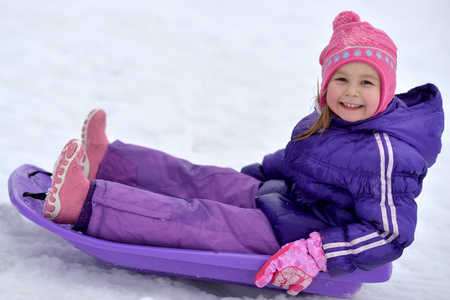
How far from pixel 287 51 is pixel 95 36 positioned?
1.66m

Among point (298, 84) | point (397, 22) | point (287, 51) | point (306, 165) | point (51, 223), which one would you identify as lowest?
point (51, 223)

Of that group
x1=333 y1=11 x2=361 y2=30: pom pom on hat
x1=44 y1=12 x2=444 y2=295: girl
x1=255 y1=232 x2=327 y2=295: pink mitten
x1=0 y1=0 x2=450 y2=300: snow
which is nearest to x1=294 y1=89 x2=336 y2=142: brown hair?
x1=44 y1=12 x2=444 y2=295: girl

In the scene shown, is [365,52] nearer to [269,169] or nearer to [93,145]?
[269,169]

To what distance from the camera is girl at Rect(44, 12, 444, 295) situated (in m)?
1.53

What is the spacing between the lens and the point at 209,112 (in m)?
3.32

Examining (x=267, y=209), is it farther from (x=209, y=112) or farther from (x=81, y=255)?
(x=209, y=112)

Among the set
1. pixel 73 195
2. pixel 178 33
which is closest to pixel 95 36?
pixel 178 33

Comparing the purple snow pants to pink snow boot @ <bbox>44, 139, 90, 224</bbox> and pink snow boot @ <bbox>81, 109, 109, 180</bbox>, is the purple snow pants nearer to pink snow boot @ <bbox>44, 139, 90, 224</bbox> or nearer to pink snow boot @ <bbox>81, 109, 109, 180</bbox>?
pink snow boot @ <bbox>44, 139, 90, 224</bbox>

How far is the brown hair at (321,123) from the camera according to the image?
174cm

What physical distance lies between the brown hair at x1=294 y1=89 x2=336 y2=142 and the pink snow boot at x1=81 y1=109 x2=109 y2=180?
816 millimetres

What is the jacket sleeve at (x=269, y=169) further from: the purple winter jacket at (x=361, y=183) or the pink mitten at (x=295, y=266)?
the pink mitten at (x=295, y=266)

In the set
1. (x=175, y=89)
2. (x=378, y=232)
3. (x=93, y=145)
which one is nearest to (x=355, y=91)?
(x=378, y=232)

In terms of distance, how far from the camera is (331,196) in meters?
1.66

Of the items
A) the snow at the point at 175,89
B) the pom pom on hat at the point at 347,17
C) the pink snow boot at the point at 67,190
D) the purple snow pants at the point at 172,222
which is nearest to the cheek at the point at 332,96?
the pom pom on hat at the point at 347,17
